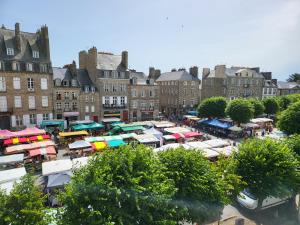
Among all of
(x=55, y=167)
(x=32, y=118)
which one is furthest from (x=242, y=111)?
(x=32, y=118)

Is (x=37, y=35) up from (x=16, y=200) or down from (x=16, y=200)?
up

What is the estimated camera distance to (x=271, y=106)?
46.5m

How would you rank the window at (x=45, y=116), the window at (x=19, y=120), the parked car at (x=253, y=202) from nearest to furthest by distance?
1. the parked car at (x=253, y=202)
2. the window at (x=19, y=120)
3. the window at (x=45, y=116)

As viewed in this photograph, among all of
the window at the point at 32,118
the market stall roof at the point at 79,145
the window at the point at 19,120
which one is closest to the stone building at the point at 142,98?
the window at the point at 32,118

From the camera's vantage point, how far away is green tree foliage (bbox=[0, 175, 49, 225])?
25.8 feet

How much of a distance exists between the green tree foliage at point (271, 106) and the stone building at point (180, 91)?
15877 mm

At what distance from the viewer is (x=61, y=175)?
51.3ft

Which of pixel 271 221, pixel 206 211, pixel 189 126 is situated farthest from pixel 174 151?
pixel 189 126

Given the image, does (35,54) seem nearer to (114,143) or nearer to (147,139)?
(114,143)

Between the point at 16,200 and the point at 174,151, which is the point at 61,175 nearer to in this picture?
the point at 16,200

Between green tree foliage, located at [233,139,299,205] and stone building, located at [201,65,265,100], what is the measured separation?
43.0 metres

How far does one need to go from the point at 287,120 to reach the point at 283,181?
56.4 ft

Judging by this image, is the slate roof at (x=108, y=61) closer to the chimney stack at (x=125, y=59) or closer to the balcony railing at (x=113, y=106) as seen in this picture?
the chimney stack at (x=125, y=59)

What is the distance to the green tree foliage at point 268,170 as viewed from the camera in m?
13.1
